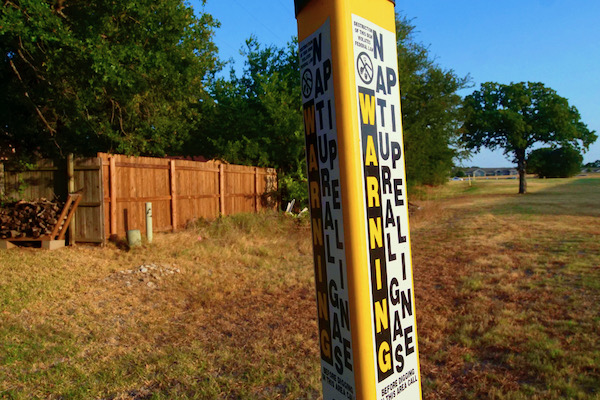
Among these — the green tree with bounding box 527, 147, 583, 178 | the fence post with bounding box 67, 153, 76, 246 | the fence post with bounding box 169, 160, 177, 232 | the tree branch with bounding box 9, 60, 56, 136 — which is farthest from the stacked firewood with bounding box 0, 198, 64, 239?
the green tree with bounding box 527, 147, 583, 178

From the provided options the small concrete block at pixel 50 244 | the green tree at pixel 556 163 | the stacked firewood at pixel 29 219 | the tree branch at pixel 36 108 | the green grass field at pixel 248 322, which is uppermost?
the green tree at pixel 556 163

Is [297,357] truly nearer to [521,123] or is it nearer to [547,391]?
[547,391]

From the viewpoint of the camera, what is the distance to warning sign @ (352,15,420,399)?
1367 mm

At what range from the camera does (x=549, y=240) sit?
9500 mm

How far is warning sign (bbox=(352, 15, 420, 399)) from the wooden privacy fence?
8.05 metres

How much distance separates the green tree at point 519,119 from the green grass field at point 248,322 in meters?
21.7

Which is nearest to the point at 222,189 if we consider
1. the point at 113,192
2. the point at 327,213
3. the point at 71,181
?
the point at 113,192

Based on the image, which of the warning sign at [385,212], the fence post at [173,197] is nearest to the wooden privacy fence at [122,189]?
the fence post at [173,197]

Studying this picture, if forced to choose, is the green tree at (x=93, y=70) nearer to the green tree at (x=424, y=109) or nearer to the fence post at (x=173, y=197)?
the fence post at (x=173, y=197)

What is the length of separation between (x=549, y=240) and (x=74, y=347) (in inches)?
389

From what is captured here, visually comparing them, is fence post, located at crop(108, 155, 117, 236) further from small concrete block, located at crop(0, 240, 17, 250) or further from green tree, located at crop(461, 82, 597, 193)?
green tree, located at crop(461, 82, 597, 193)

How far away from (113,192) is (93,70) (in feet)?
8.09

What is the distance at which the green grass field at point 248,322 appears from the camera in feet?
10.9

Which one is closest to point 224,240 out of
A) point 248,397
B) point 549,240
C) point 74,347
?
point 74,347
